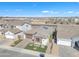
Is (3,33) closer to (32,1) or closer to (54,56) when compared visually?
(32,1)

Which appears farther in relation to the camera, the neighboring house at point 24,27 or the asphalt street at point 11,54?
the neighboring house at point 24,27

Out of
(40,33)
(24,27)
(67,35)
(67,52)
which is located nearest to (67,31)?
(67,35)

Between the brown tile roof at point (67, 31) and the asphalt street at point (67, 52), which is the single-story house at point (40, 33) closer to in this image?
the brown tile roof at point (67, 31)

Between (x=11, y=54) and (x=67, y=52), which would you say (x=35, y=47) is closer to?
(x=11, y=54)

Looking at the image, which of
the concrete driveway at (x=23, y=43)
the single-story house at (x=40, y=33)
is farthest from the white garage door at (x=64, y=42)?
the concrete driveway at (x=23, y=43)

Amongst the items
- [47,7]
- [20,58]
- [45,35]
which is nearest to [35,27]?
[45,35]

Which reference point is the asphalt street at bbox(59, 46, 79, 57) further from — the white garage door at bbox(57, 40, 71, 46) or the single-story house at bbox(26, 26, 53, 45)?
the single-story house at bbox(26, 26, 53, 45)
